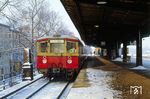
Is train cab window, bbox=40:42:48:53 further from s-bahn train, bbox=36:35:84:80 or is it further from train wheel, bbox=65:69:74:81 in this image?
train wheel, bbox=65:69:74:81

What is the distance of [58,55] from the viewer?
25.9m

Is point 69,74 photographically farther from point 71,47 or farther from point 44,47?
point 44,47

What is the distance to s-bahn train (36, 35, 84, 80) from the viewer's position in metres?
25.9

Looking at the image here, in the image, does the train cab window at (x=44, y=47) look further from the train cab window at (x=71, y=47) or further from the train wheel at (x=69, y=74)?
the train wheel at (x=69, y=74)

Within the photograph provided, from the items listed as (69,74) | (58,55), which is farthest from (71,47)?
(69,74)

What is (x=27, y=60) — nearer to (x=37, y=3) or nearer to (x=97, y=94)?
(x=97, y=94)

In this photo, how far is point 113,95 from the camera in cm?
1327

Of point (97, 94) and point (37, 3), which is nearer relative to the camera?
point (97, 94)

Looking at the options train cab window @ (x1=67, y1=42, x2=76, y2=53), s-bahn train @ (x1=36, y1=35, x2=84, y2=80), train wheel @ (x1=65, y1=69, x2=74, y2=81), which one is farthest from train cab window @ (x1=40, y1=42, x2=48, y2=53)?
train wheel @ (x1=65, y1=69, x2=74, y2=81)

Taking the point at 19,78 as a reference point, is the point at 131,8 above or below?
above

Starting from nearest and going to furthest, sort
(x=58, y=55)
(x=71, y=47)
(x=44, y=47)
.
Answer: (x=58, y=55) → (x=71, y=47) → (x=44, y=47)

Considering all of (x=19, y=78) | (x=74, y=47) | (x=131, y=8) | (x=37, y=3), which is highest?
(x=37, y=3)

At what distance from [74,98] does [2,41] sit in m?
65.9

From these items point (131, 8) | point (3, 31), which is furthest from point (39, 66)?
point (3, 31)
